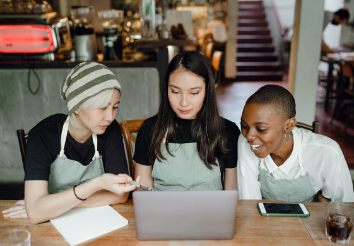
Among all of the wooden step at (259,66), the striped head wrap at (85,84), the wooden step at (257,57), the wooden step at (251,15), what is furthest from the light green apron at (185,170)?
the wooden step at (251,15)

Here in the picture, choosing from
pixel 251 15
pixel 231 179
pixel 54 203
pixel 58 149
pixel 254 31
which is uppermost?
pixel 251 15

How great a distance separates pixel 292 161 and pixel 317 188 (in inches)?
8.4

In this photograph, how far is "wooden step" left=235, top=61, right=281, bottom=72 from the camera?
8688 mm

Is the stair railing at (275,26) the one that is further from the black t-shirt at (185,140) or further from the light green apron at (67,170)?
the light green apron at (67,170)

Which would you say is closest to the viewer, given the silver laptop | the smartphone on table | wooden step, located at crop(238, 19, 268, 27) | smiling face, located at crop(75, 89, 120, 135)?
the silver laptop

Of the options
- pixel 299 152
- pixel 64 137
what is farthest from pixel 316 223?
pixel 64 137

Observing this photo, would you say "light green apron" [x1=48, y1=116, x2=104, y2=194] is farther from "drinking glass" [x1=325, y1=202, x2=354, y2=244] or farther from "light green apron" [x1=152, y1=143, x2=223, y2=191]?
"drinking glass" [x1=325, y1=202, x2=354, y2=244]

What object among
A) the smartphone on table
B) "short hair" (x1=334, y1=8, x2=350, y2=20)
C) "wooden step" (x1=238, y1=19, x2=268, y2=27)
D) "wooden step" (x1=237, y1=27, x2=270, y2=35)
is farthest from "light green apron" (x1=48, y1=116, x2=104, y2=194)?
"wooden step" (x1=238, y1=19, x2=268, y2=27)

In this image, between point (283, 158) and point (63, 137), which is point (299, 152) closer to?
point (283, 158)

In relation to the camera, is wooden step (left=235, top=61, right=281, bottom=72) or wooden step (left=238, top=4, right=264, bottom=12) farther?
wooden step (left=238, top=4, right=264, bottom=12)

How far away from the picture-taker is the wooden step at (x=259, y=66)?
8.69 meters

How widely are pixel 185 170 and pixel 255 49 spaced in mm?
8272

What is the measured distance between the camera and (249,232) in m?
1.21

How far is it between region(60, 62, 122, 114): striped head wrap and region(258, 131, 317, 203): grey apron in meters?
0.89
